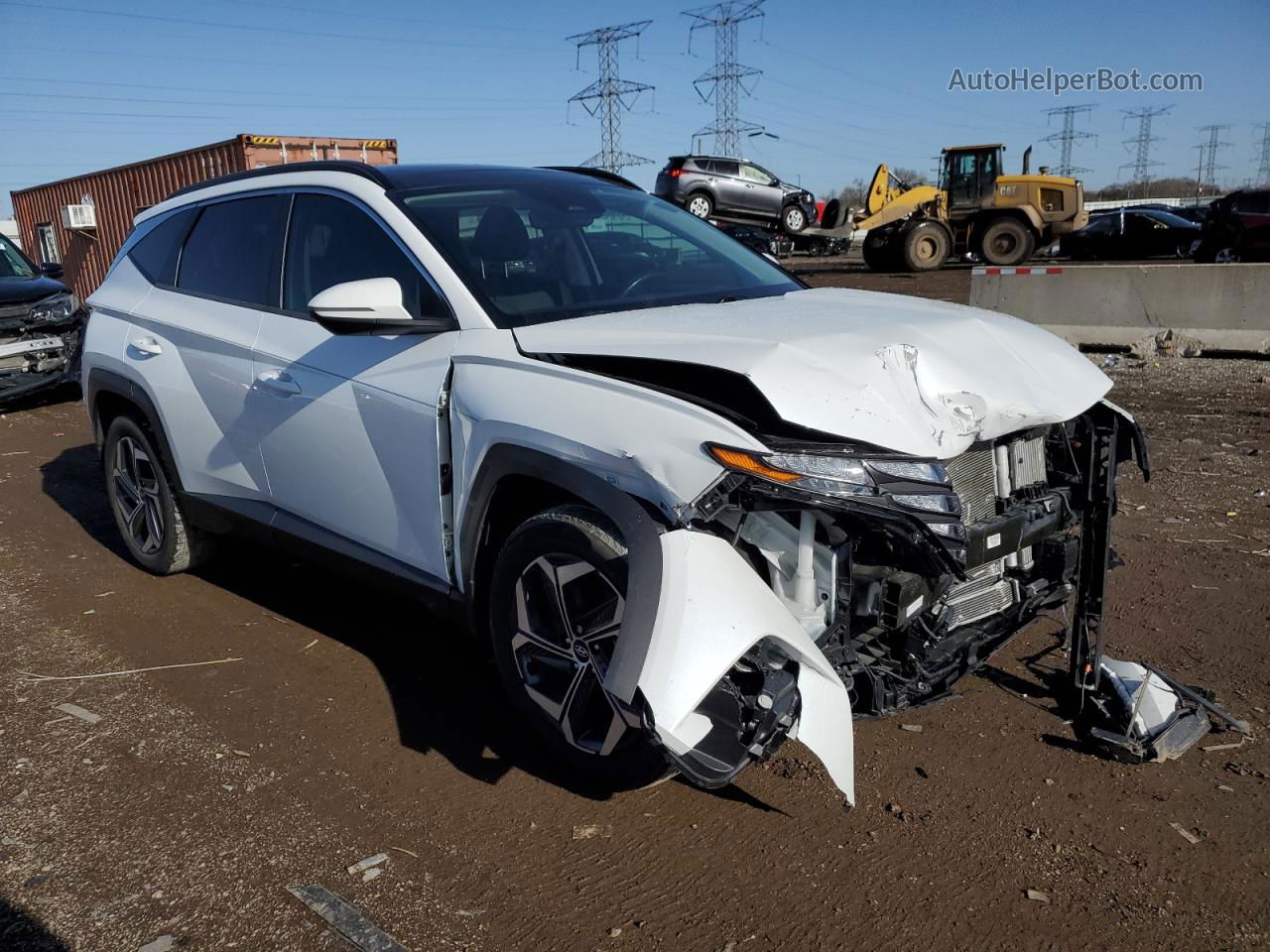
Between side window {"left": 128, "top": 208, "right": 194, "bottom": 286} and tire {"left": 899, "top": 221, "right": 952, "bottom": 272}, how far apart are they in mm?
21703

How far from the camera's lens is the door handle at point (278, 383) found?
152 inches

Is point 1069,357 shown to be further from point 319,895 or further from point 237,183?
point 237,183

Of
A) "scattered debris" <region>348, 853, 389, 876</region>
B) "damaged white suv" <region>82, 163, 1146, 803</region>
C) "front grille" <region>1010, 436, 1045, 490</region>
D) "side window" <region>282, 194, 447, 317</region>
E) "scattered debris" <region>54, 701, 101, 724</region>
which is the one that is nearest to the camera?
"damaged white suv" <region>82, 163, 1146, 803</region>

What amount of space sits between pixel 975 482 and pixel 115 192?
65.1 feet

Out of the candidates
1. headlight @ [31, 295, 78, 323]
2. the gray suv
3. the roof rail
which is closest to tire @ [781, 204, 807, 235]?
the gray suv

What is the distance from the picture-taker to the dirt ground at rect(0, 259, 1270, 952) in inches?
102

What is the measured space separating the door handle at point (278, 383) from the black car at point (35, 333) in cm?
757

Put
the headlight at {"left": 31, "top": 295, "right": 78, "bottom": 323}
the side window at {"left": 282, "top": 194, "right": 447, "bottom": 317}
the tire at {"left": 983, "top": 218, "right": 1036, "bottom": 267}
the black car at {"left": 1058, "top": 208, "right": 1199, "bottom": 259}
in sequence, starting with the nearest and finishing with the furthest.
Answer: the side window at {"left": 282, "top": 194, "right": 447, "bottom": 317} → the headlight at {"left": 31, "top": 295, "right": 78, "bottom": 323} → the tire at {"left": 983, "top": 218, "right": 1036, "bottom": 267} → the black car at {"left": 1058, "top": 208, "right": 1199, "bottom": 259}

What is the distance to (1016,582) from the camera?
11.1 feet

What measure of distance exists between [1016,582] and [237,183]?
3.66 meters

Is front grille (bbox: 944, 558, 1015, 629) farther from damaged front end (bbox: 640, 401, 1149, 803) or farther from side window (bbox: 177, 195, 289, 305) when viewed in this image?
side window (bbox: 177, 195, 289, 305)

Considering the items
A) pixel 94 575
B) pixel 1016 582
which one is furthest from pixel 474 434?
pixel 94 575

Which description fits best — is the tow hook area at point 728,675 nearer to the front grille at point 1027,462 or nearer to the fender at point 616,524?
the fender at point 616,524

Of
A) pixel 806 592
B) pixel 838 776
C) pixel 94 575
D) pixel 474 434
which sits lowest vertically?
→ pixel 94 575
